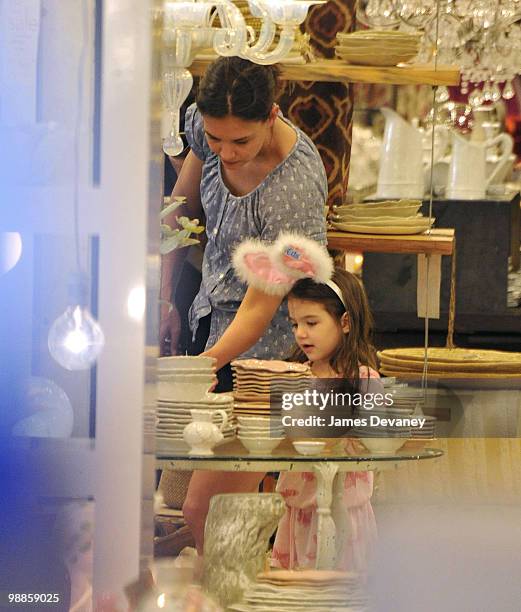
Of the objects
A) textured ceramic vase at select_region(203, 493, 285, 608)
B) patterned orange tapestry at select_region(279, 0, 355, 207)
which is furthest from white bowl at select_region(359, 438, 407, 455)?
patterned orange tapestry at select_region(279, 0, 355, 207)

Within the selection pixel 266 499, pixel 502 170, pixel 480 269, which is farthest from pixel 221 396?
pixel 502 170

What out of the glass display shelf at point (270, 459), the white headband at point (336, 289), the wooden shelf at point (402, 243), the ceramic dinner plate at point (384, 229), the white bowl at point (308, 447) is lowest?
the glass display shelf at point (270, 459)

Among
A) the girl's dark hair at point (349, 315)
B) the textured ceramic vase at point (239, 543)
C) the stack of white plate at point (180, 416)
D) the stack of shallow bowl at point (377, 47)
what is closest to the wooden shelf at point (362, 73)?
the stack of shallow bowl at point (377, 47)

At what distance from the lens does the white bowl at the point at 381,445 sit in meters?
2.45

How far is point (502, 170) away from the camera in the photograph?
2500mm

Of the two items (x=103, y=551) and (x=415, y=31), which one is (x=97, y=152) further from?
(x=415, y=31)

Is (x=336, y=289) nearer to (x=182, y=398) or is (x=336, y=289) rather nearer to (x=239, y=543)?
(x=182, y=398)

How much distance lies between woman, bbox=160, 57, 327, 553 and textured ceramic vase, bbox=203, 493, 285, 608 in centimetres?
9

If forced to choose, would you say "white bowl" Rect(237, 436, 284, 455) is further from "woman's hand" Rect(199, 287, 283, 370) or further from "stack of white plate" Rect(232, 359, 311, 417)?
"woman's hand" Rect(199, 287, 283, 370)

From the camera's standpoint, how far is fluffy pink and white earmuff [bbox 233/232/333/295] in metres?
2.43

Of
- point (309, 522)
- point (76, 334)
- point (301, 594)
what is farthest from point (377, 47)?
point (301, 594)

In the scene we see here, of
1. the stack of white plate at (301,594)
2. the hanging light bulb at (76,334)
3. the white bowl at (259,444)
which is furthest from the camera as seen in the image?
the white bowl at (259,444)

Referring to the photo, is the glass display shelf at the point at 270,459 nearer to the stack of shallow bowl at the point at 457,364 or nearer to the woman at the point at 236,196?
the woman at the point at 236,196

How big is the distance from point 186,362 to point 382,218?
1.68 feet
